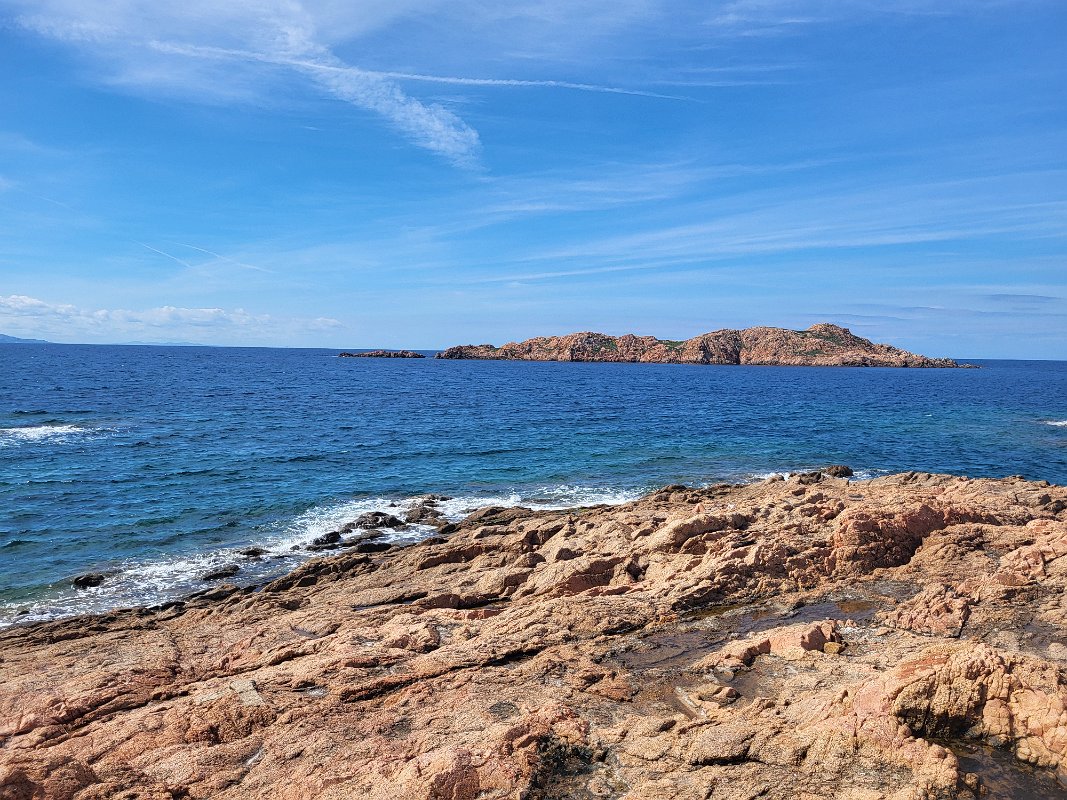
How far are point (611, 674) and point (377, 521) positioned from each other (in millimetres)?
18670

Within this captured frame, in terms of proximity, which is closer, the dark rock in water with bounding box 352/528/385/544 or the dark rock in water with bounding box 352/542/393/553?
the dark rock in water with bounding box 352/542/393/553

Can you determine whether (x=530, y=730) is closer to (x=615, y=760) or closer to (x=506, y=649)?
(x=615, y=760)

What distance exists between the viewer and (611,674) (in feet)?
37.0

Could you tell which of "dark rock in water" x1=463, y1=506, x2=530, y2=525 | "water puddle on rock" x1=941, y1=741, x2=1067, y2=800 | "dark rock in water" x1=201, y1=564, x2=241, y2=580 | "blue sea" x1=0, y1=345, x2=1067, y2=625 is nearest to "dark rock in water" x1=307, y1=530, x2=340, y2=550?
"blue sea" x1=0, y1=345, x2=1067, y2=625

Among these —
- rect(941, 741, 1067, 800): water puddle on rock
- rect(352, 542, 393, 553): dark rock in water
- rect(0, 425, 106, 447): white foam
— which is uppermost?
rect(941, 741, 1067, 800): water puddle on rock

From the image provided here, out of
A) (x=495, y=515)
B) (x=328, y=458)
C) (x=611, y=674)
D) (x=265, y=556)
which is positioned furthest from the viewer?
(x=328, y=458)

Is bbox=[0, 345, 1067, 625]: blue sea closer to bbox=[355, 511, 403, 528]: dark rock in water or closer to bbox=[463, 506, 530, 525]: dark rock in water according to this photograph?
bbox=[355, 511, 403, 528]: dark rock in water

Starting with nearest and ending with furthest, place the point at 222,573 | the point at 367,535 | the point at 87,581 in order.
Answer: the point at 87,581 < the point at 222,573 < the point at 367,535

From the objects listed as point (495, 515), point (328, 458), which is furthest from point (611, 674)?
point (328, 458)

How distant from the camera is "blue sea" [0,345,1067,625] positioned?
79.3 feet

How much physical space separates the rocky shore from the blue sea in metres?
5.79

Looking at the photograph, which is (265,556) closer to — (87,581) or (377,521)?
(377,521)

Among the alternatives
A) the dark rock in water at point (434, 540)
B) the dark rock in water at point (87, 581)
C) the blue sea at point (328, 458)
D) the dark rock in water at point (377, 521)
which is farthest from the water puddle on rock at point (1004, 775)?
the dark rock in water at point (87, 581)

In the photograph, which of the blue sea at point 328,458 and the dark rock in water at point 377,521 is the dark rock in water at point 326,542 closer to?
the blue sea at point 328,458
